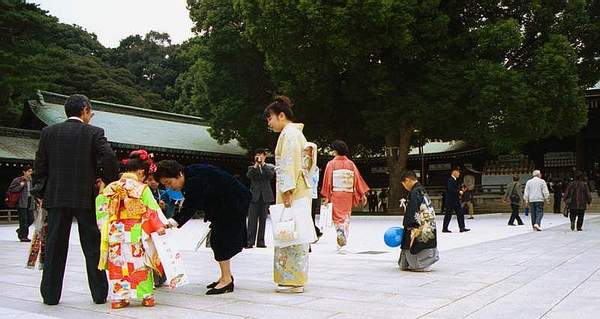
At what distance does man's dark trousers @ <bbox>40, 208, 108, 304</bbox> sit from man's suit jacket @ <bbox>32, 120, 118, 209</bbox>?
10cm

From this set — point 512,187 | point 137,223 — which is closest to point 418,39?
point 512,187

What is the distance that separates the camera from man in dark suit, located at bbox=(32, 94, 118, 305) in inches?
176

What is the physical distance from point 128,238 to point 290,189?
1.45 m

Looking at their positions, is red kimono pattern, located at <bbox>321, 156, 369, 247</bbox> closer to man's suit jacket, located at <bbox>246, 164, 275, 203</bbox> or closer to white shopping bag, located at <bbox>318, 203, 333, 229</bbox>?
white shopping bag, located at <bbox>318, 203, 333, 229</bbox>

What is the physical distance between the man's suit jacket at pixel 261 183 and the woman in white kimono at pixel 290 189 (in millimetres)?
4097

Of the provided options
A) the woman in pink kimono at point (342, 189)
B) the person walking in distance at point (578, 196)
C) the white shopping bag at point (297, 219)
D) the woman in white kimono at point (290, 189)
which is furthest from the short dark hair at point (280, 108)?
the person walking in distance at point (578, 196)

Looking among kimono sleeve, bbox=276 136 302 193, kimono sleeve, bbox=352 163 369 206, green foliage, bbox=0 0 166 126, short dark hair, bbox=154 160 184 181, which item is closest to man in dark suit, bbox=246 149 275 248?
kimono sleeve, bbox=352 163 369 206

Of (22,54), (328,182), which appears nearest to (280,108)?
(328,182)

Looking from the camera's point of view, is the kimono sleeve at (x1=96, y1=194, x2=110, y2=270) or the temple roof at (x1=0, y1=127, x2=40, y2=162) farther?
the temple roof at (x1=0, y1=127, x2=40, y2=162)

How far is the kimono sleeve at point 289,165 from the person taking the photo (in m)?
4.98

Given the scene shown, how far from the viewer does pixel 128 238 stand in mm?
4363

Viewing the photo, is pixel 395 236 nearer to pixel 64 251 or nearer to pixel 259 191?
pixel 259 191

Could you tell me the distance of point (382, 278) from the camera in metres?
5.88

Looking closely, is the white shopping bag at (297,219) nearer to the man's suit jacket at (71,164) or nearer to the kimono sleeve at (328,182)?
the man's suit jacket at (71,164)
